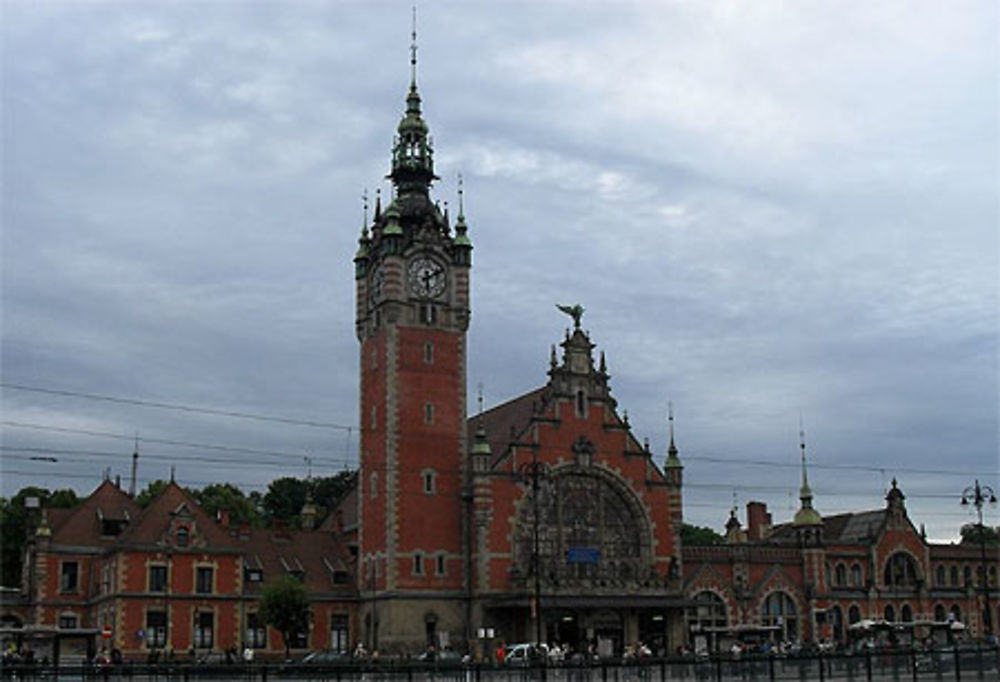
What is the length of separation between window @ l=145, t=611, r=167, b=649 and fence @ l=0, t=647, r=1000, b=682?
1093 inches

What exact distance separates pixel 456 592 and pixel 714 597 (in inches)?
730

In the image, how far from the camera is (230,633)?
7000 cm

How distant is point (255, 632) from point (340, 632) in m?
5.52

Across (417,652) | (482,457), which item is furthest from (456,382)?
(417,652)

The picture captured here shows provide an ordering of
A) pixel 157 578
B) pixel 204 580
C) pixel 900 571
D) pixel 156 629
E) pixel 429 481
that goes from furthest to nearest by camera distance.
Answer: pixel 900 571, pixel 429 481, pixel 204 580, pixel 157 578, pixel 156 629

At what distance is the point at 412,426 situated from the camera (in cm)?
7262

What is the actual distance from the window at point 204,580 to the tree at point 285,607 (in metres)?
3.63

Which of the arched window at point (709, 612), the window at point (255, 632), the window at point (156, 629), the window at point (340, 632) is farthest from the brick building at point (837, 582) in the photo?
the window at point (156, 629)

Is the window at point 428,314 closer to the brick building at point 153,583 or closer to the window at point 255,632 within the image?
the brick building at point 153,583

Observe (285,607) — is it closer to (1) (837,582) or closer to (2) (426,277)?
(2) (426,277)

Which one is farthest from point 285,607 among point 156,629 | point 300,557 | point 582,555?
point 582,555

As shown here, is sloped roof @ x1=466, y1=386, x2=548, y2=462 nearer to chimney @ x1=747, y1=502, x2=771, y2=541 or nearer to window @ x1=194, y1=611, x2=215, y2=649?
window @ x1=194, y1=611, x2=215, y2=649

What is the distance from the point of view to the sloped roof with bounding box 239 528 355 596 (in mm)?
74938

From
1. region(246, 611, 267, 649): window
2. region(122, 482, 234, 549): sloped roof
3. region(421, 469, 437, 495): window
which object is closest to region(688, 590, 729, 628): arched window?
Answer: region(421, 469, 437, 495): window
